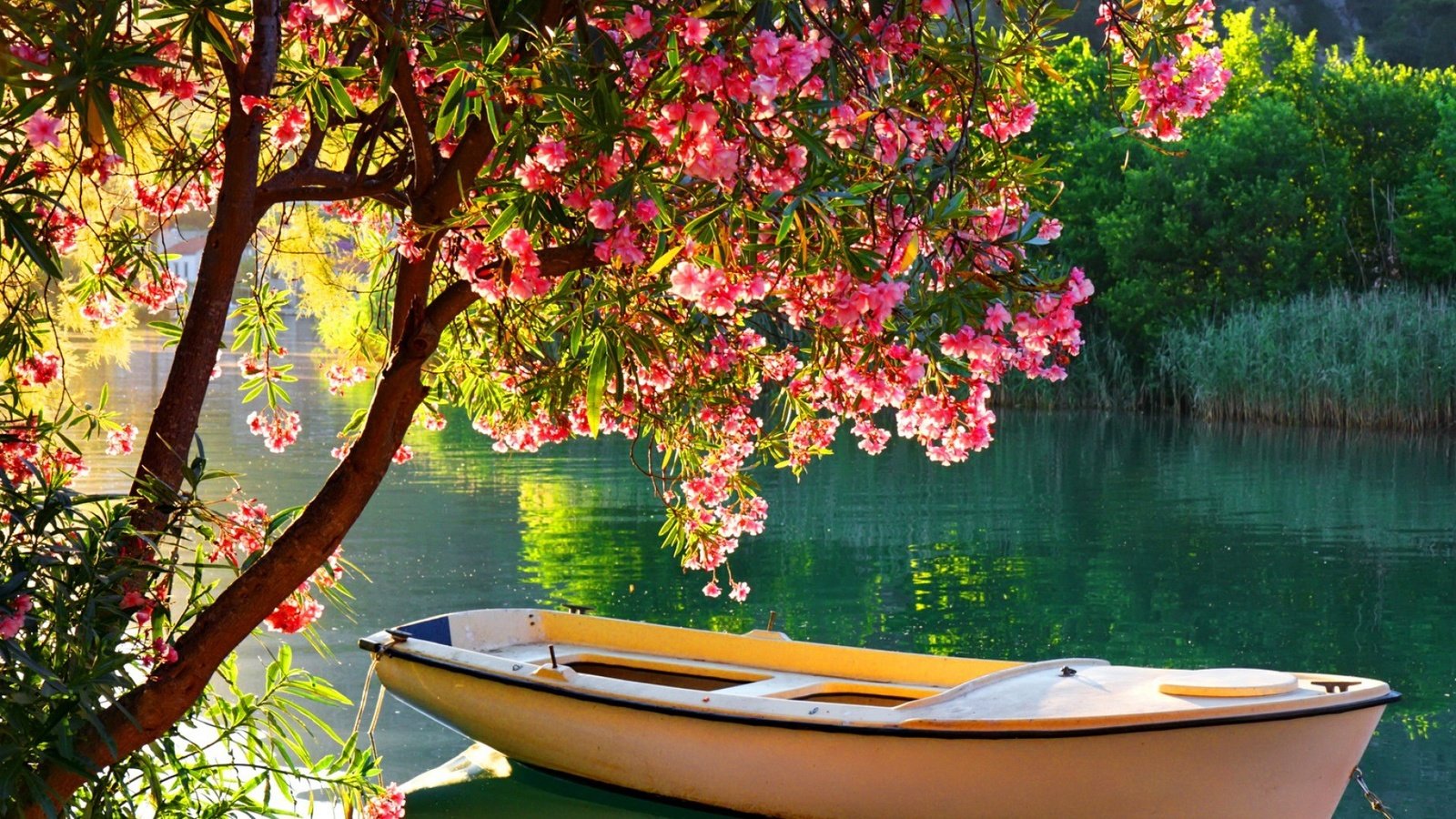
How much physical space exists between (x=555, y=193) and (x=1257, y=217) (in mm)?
29553

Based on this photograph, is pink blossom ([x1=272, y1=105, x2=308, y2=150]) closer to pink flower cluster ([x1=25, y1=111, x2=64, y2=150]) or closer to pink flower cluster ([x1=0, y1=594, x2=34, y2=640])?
pink flower cluster ([x1=25, y1=111, x2=64, y2=150])

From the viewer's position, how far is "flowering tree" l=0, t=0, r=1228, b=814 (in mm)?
3049

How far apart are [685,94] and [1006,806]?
13.4 feet

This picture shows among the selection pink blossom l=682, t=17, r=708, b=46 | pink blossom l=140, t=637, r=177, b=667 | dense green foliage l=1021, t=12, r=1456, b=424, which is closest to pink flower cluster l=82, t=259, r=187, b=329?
pink blossom l=140, t=637, r=177, b=667

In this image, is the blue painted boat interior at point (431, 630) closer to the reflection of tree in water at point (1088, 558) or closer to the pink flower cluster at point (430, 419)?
the pink flower cluster at point (430, 419)

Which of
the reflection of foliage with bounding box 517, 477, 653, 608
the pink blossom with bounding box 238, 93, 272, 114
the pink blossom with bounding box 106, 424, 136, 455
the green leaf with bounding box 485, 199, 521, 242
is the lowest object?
the reflection of foliage with bounding box 517, 477, 653, 608

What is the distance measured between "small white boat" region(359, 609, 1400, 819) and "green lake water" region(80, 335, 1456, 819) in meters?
0.28

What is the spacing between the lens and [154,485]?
140 inches

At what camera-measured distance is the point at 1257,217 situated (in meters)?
30.9

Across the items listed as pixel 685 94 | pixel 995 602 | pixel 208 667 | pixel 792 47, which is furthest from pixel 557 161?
pixel 995 602

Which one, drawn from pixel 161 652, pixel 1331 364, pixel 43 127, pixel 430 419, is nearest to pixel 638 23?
pixel 43 127

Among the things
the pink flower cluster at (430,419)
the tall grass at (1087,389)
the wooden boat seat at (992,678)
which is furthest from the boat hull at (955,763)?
the tall grass at (1087,389)

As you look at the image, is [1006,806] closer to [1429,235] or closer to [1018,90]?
[1018,90]

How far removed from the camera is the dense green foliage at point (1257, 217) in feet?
97.9
